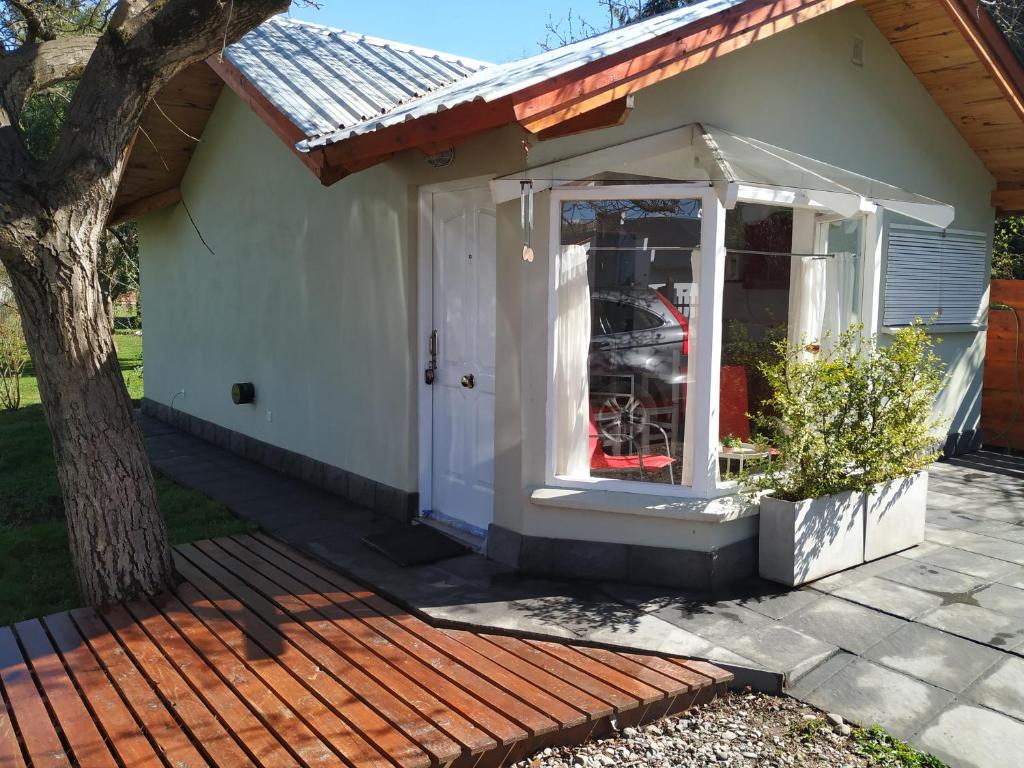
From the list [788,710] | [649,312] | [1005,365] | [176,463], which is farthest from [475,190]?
[1005,365]

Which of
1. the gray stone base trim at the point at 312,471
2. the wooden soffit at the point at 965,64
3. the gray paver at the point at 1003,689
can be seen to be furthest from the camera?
the wooden soffit at the point at 965,64

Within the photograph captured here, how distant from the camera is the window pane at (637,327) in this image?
5129 millimetres

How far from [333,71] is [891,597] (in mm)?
6275

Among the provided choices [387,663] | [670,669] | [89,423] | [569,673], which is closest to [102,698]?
[387,663]

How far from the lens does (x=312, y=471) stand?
7.79 meters

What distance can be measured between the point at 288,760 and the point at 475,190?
389cm

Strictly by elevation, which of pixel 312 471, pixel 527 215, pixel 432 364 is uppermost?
pixel 527 215

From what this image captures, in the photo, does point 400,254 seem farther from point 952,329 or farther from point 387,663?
point 952,329

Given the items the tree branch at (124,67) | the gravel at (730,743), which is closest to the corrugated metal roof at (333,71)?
the tree branch at (124,67)

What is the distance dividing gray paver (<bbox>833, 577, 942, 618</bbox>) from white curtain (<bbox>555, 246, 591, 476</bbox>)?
177 centimetres

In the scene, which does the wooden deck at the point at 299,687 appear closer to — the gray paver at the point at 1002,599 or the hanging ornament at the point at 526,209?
the gray paver at the point at 1002,599

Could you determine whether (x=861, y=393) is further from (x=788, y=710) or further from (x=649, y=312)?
(x=788, y=710)

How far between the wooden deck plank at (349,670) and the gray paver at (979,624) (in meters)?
2.86

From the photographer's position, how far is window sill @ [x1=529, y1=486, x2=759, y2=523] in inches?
197
